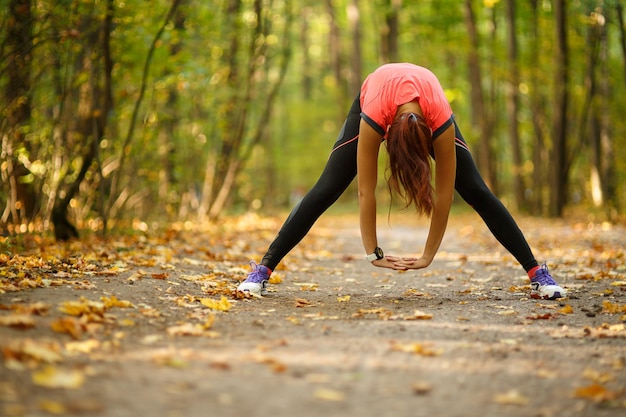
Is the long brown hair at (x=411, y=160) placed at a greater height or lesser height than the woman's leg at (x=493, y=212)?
greater

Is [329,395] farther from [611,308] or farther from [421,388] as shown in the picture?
[611,308]

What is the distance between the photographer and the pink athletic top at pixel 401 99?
4.38 meters

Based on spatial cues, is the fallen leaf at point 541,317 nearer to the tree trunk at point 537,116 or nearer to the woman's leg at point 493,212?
the woman's leg at point 493,212

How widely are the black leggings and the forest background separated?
11.1 feet

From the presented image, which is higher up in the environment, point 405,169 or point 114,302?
point 405,169

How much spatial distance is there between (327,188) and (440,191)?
0.80m

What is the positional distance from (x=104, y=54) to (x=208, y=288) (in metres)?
4.03

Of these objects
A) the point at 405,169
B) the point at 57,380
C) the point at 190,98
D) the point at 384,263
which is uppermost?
the point at 190,98

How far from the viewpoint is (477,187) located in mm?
4867

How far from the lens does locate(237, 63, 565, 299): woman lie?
165 inches

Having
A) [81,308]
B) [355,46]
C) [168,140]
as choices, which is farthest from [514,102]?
[81,308]

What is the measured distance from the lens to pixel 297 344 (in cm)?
334

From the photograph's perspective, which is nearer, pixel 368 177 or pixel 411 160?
pixel 411 160

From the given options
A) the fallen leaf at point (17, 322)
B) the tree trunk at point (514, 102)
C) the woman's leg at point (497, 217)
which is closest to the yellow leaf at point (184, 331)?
the fallen leaf at point (17, 322)
